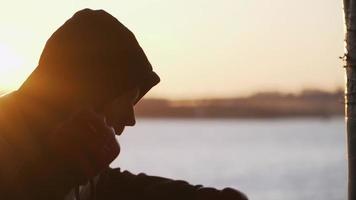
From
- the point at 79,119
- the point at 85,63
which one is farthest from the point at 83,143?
the point at 85,63

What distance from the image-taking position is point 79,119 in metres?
2.46

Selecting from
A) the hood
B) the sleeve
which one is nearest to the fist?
the hood

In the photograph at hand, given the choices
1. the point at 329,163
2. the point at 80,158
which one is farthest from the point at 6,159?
the point at 329,163

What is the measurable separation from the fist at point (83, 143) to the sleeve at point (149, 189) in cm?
35

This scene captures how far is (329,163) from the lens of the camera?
80.7 ft

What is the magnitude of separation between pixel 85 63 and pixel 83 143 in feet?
1.13

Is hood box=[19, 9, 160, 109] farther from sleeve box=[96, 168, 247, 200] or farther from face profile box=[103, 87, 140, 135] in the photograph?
sleeve box=[96, 168, 247, 200]

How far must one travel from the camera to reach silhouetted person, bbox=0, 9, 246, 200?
2473 millimetres

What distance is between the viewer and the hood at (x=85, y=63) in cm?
271

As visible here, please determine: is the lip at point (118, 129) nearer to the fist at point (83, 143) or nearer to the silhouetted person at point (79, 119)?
the silhouetted person at point (79, 119)

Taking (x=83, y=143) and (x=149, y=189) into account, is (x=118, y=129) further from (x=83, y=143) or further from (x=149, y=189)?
(x=83, y=143)

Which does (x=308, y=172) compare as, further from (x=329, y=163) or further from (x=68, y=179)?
(x=68, y=179)

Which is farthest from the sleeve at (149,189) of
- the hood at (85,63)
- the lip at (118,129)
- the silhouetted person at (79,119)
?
the hood at (85,63)

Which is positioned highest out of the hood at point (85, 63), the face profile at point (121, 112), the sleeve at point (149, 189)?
the hood at point (85, 63)
